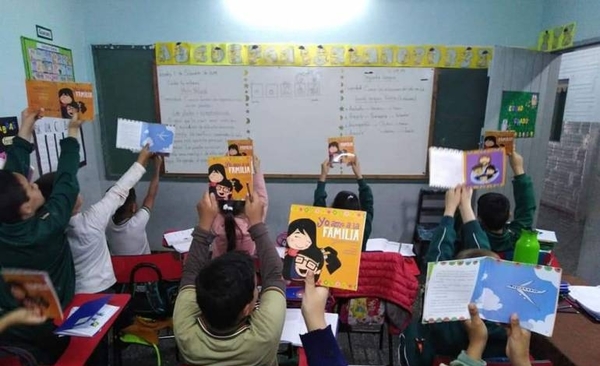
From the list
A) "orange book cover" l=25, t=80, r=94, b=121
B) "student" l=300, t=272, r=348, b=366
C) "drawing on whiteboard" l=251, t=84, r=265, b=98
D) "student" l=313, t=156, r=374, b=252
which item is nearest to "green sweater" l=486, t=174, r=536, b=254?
"student" l=313, t=156, r=374, b=252

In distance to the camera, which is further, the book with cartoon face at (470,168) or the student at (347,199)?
the student at (347,199)

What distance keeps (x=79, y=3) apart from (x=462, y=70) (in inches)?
144

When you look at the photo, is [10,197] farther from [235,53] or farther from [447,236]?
[235,53]

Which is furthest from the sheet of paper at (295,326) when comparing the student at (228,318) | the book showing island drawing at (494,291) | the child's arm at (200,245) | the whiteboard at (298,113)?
the whiteboard at (298,113)

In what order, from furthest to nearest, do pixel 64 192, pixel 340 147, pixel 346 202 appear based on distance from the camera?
pixel 340 147 → pixel 346 202 → pixel 64 192

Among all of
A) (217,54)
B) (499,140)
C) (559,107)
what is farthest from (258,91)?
(559,107)

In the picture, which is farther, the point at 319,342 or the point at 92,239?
the point at 92,239

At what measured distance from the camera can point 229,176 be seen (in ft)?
5.38

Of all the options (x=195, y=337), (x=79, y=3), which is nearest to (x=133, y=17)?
(x=79, y=3)

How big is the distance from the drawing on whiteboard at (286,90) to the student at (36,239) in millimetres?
2206

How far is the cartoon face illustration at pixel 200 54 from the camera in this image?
11.2 ft

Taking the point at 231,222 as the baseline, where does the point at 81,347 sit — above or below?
below

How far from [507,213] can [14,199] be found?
2.22 metres

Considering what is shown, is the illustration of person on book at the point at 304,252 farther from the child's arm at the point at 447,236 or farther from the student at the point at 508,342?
the child's arm at the point at 447,236
